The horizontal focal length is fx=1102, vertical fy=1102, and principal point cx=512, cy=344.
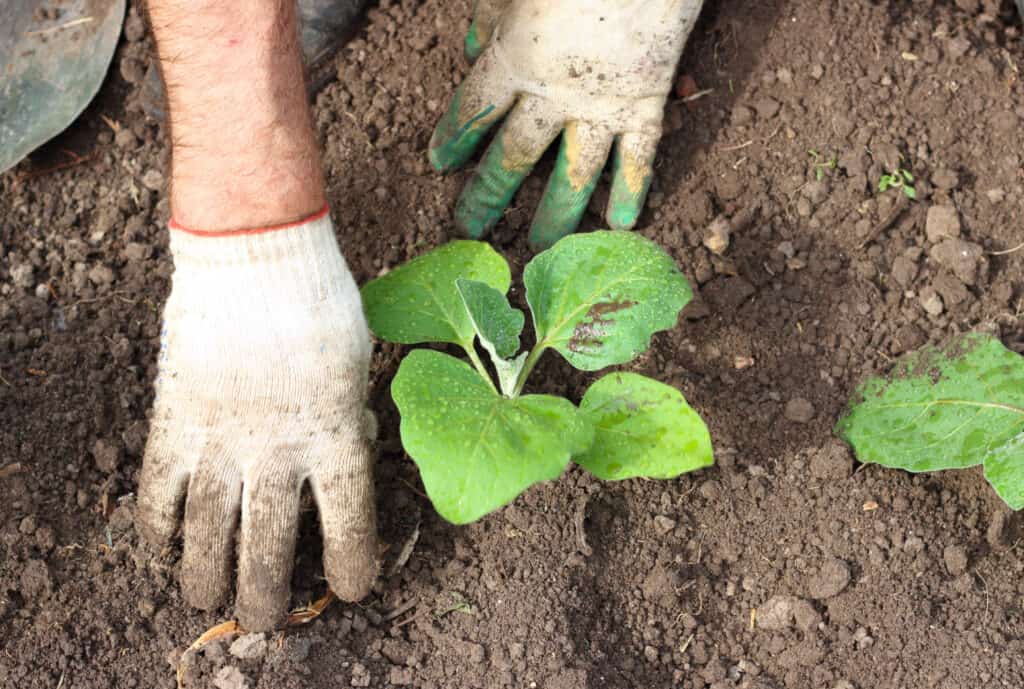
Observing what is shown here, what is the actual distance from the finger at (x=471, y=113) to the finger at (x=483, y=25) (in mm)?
107

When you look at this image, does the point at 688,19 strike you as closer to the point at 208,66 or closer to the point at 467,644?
the point at 208,66

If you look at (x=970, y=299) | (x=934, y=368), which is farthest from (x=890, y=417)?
(x=970, y=299)

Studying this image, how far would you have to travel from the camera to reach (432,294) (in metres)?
1.91

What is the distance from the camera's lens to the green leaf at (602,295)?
1.79 metres

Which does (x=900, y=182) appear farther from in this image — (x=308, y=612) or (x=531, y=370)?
(x=308, y=612)

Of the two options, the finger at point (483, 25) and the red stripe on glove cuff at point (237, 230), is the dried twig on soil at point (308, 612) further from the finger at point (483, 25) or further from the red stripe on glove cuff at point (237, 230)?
the finger at point (483, 25)

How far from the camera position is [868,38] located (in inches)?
90.1

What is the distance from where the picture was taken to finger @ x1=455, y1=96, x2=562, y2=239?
7.06 ft

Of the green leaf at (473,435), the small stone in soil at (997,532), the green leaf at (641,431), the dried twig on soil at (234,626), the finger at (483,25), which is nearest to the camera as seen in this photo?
the green leaf at (473,435)

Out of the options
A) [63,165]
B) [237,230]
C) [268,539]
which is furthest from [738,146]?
[63,165]

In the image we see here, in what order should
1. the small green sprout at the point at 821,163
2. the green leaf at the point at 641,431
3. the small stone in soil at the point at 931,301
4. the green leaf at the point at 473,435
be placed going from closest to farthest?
1. the green leaf at the point at 473,435
2. the green leaf at the point at 641,431
3. the small stone in soil at the point at 931,301
4. the small green sprout at the point at 821,163

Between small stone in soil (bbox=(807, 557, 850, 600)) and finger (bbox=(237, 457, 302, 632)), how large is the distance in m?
0.88

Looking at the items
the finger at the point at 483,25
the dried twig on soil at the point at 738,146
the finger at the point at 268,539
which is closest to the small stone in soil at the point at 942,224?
the dried twig on soil at the point at 738,146

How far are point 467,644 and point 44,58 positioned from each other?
1.57 metres
